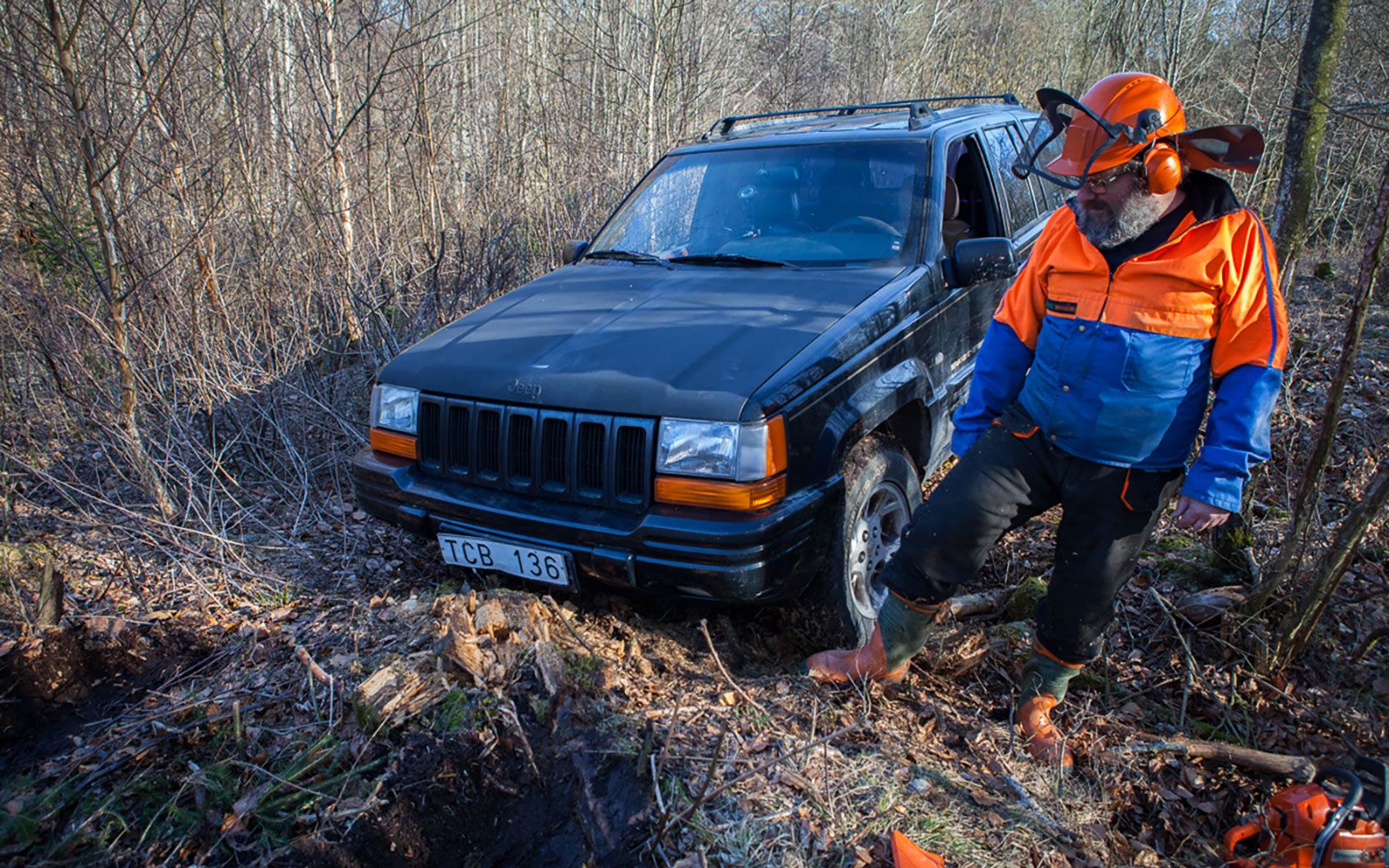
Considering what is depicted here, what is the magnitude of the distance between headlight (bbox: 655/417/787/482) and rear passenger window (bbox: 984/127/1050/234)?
2547mm

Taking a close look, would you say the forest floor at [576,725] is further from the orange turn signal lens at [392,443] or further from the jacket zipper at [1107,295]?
the jacket zipper at [1107,295]

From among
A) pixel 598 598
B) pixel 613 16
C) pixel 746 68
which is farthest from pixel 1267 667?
pixel 746 68

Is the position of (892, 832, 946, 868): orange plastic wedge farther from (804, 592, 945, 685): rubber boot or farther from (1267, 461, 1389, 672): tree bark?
(1267, 461, 1389, 672): tree bark

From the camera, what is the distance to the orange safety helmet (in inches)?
88.0

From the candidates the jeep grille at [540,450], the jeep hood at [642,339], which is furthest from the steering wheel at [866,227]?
the jeep grille at [540,450]

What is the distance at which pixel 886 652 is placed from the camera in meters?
2.86

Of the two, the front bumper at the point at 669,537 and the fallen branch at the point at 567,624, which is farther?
the fallen branch at the point at 567,624

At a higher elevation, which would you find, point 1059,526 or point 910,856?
point 1059,526

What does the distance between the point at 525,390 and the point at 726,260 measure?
4.36 ft

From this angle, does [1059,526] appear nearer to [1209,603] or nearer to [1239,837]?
[1239,837]

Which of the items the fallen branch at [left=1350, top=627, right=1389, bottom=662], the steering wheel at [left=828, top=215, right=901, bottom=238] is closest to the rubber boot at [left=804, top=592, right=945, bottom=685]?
the fallen branch at [left=1350, top=627, right=1389, bottom=662]

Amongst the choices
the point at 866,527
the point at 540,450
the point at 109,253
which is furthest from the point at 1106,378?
Answer: the point at 109,253

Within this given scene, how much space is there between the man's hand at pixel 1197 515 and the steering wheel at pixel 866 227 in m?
1.78

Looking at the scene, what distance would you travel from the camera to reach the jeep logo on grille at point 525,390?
283cm
